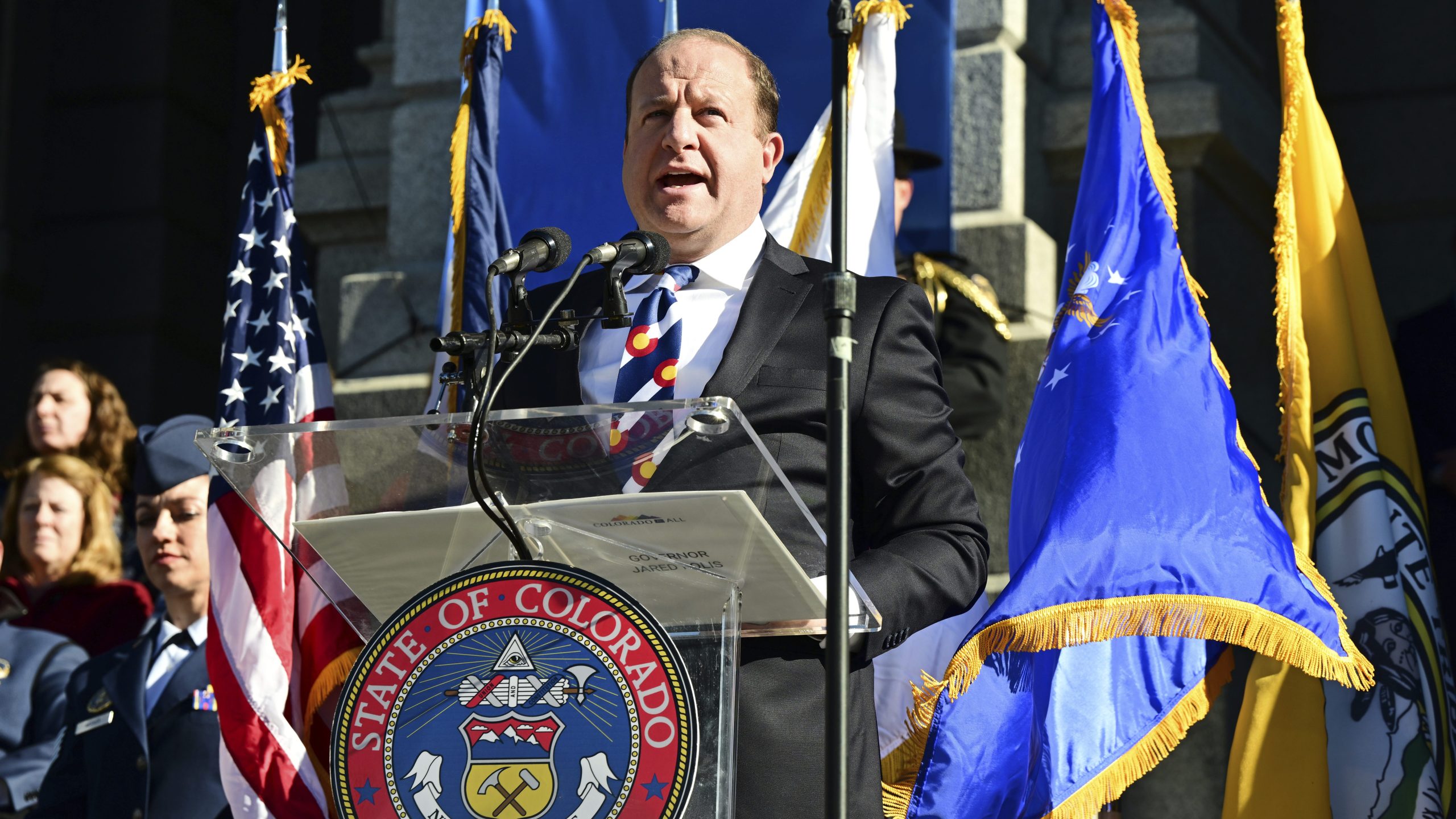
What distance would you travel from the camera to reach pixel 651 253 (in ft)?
7.18

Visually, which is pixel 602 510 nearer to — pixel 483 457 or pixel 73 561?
pixel 483 457

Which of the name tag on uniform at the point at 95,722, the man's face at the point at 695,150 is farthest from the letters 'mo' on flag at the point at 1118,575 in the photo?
the name tag on uniform at the point at 95,722

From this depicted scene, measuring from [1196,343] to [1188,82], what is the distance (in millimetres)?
2016

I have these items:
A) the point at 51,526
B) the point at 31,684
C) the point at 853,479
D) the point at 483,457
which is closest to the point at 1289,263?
the point at 853,479

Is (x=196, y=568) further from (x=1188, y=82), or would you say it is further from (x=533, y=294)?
(x=1188, y=82)

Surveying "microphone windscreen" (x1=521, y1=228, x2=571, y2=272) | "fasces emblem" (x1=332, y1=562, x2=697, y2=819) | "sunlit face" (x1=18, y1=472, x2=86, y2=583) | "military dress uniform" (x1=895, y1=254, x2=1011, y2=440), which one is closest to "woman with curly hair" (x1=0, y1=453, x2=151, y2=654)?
"sunlit face" (x1=18, y1=472, x2=86, y2=583)

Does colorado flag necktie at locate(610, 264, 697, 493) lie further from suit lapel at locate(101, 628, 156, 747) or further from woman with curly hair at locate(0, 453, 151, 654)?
woman with curly hair at locate(0, 453, 151, 654)

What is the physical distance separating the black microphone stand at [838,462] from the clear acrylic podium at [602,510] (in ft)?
0.20

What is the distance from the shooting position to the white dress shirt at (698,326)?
253cm

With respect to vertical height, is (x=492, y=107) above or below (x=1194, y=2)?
below

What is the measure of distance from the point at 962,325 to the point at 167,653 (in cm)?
210

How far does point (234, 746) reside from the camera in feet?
12.2

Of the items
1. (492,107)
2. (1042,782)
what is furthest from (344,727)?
(492,107)

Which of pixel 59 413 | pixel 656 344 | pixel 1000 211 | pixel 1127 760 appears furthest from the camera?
pixel 59 413
